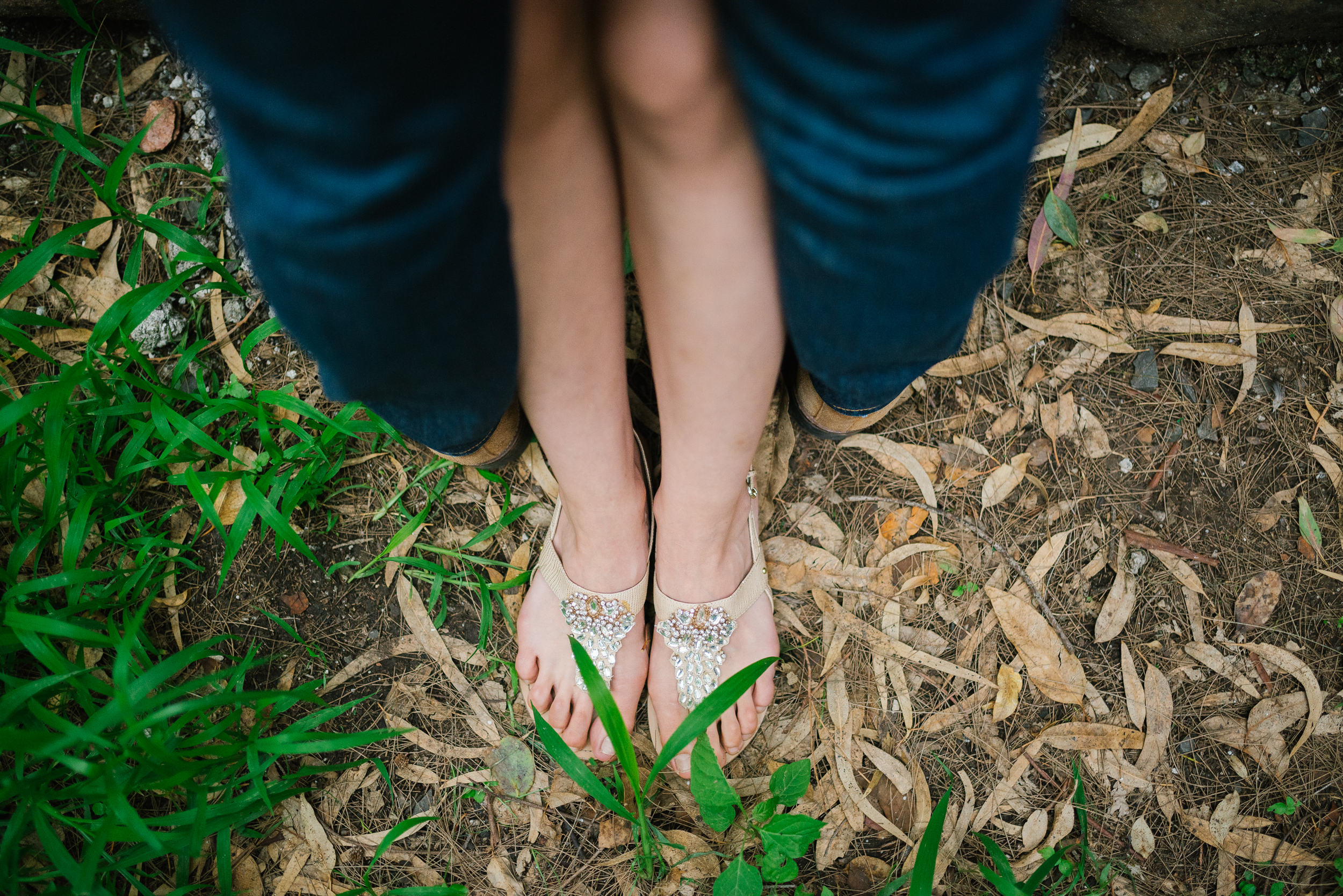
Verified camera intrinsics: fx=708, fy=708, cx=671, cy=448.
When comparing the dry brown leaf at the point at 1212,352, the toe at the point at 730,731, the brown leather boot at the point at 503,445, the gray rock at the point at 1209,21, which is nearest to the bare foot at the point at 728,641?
the toe at the point at 730,731

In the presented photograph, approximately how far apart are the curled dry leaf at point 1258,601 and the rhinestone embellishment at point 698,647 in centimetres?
88

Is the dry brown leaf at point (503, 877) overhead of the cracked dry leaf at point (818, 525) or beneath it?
beneath

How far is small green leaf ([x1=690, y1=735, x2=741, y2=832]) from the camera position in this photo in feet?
3.13

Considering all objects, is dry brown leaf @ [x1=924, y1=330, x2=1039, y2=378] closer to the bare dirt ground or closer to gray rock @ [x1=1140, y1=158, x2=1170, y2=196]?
the bare dirt ground

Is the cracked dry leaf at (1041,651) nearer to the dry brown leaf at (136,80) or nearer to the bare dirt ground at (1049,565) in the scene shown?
the bare dirt ground at (1049,565)

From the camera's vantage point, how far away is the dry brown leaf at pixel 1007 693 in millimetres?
1162

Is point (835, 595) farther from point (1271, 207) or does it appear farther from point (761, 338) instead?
point (1271, 207)

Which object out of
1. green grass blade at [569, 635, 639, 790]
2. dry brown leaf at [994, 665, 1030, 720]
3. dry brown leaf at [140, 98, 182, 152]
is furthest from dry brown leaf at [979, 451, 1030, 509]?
dry brown leaf at [140, 98, 182, 152]

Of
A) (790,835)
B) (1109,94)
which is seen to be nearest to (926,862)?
(790,835)

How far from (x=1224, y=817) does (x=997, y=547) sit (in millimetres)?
549

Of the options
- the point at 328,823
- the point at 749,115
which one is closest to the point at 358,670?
the point at 328,823

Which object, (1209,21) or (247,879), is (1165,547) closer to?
(1209,21)

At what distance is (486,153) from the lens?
0.55 meters

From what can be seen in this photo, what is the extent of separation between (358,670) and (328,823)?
23 cm
